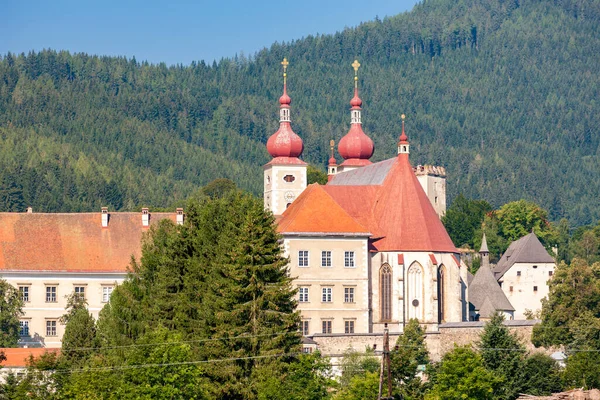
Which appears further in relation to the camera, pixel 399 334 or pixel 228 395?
pixel 399 334

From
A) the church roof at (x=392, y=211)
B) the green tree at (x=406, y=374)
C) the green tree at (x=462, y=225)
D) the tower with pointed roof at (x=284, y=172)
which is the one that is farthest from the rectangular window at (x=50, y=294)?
the green tree at (x=462, y=225)

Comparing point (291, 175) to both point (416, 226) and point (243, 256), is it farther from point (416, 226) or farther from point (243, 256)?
point (243, 256)

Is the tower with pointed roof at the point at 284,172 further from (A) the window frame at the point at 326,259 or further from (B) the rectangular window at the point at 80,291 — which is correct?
(A) the window frame at the point at 326,259

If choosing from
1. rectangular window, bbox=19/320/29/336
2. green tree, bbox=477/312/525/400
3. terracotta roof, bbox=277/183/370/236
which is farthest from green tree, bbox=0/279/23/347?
green tree, bbox=477/312/525/400

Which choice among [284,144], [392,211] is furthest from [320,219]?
[284,144]

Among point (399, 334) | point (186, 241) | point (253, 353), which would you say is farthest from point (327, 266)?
point (253, 353)

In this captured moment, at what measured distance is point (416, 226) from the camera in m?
90.0

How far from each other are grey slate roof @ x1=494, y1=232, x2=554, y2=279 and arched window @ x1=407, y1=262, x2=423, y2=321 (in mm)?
36535

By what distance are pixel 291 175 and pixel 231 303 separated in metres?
50.7

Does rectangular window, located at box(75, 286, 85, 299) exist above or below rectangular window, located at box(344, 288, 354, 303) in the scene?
above

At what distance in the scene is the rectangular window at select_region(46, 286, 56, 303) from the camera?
92500 millimetres

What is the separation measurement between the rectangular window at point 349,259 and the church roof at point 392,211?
2402 mm

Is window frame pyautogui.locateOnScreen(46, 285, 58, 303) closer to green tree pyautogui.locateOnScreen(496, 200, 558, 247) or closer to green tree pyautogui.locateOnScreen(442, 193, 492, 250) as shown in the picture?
green tree pyautogui.locateOnScreen(442, 193, 492, 250)

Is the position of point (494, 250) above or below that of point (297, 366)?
above
